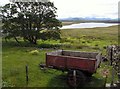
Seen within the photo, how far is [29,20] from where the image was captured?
44.7m

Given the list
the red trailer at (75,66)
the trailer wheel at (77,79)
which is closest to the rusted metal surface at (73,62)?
the red trailer at (75,66)

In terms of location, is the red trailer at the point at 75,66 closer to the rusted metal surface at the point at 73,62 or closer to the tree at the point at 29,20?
the rusted metal surface at the point at 73,62

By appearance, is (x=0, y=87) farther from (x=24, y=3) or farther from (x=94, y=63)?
(x=24, y=3)

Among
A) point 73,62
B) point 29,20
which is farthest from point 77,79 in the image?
point 29,20

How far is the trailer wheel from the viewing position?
56.7ft

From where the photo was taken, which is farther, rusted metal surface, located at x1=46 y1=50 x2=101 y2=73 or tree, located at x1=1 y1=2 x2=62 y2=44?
tree, located at x1=1 y1=2 x2=62 y2=44

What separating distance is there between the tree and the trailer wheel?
2737cm

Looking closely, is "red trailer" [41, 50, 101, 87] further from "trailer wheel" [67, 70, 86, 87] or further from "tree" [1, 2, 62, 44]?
"tree" [1, 2, 62, 44]

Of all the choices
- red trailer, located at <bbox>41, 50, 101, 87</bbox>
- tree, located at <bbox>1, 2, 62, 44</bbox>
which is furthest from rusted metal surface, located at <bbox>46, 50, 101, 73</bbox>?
tree, located at <bbox>1, 2, 62, 44</bbox>

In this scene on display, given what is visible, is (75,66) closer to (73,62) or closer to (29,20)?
(73,62)

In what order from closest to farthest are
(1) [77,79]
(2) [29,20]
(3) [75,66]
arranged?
(1) [77,79]
(3) [75,66]
(2) [29,20]

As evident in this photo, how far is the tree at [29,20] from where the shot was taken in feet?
146

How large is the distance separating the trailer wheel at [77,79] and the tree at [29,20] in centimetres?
2737

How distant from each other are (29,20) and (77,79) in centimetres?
2899
